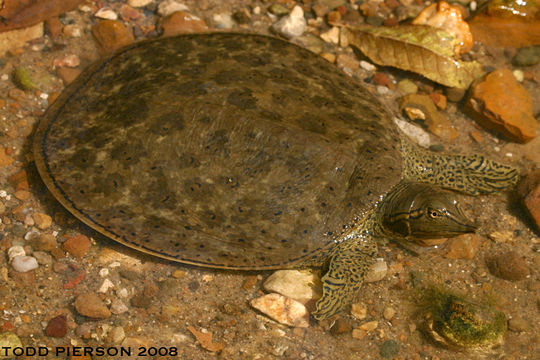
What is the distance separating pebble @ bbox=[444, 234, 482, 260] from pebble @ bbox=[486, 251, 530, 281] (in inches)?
6.5

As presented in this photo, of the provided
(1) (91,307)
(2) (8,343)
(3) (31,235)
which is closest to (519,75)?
(1) (91,307)

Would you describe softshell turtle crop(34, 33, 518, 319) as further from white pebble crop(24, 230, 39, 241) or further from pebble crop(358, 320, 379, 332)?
white pebble crop(24, 230, 39, 241)

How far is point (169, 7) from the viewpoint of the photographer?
5012 millimetres

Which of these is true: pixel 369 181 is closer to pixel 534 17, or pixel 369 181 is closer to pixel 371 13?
pixel 371 13

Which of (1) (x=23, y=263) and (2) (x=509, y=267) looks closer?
(1) (x=23, y=263)

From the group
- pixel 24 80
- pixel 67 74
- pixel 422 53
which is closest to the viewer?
pixel 24 80

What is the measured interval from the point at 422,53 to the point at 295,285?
8.54 ft

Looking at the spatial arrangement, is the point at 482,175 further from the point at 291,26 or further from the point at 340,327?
the point at 291,26

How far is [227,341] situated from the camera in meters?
3.57

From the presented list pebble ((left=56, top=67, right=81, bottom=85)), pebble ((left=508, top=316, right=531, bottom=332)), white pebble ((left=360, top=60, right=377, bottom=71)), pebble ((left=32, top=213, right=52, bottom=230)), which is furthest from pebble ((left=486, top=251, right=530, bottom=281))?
pebble ((left=56, top=67, right=81, bottom=85))

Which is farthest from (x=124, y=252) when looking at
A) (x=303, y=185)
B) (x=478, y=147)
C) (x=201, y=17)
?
(x=478, y=147)

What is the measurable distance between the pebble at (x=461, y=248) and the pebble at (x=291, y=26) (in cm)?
250

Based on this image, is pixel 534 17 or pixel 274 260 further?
pixel 534 17

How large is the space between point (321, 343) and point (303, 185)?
115 centimetres
